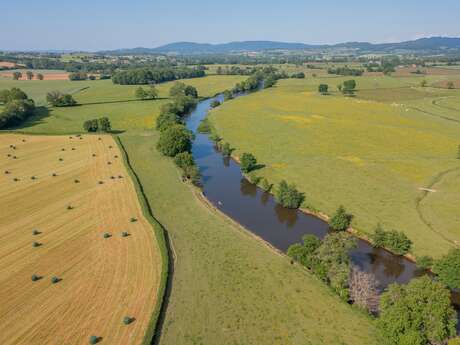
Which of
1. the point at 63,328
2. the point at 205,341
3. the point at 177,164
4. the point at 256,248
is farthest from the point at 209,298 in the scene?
the point at 177,164

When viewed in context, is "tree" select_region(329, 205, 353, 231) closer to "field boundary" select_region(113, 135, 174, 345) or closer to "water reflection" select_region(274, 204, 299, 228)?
"water reflection" select_region(274, 204, 299, 228)

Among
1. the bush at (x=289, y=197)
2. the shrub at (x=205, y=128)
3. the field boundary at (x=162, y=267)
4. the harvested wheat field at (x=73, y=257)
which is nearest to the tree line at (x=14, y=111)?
the harvested wheat field at (x=73, y=257)

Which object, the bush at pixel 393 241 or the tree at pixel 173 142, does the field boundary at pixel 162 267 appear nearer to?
the tree at pixel 173 142

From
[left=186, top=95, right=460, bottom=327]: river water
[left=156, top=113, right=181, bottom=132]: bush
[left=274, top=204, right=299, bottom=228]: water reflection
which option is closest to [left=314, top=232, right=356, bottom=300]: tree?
[left=186, top=95, right=460, bottom=327]: river water

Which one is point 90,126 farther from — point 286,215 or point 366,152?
point 366,152

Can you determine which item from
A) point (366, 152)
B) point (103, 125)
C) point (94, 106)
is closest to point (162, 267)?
point (366, 152)

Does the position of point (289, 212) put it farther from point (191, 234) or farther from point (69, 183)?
point (69, 183)
